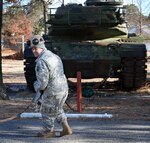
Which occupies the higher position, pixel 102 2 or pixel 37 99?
pixel 102 2

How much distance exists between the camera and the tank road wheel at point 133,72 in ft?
50.0

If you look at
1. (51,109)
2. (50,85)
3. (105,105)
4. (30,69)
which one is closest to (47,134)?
(51,109)

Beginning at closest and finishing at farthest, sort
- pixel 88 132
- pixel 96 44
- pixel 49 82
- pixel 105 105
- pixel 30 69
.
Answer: pixel 49 82 → pixel 88 132 → pixel 105 105 → pixel 96 44 → pixel 30 69

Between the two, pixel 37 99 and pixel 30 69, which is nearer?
pixel 37 99

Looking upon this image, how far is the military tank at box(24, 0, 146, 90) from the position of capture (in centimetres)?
1520

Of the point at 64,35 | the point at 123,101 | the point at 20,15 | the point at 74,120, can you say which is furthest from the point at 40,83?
the point at 20,15

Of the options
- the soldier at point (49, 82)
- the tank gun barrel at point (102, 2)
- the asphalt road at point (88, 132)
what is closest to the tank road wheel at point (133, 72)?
the tank gun barrel at point (102, 2)

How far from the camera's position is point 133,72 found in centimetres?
1540

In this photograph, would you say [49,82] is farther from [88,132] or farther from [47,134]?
[88,132]

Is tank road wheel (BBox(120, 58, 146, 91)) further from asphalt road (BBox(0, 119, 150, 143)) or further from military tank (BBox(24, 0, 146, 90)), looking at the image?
asphalt road (BBox(0, 119, 150, 143))

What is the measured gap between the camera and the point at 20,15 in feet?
189

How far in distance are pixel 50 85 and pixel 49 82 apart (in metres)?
0.05

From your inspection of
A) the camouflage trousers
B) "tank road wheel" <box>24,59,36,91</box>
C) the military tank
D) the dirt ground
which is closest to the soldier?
the camouflage trousers

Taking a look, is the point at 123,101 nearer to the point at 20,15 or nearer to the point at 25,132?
the point at 25,132
